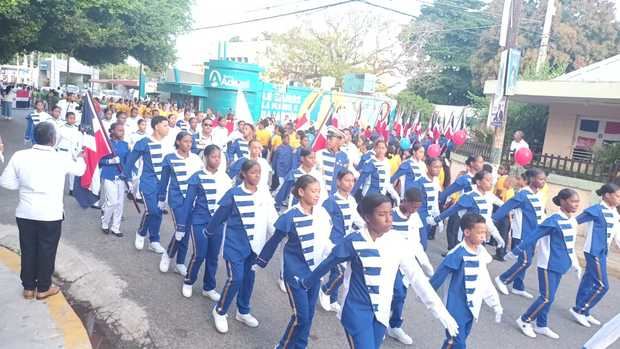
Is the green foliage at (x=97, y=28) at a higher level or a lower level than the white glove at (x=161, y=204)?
higher

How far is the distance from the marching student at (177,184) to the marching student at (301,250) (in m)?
1.96

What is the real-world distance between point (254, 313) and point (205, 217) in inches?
43.9

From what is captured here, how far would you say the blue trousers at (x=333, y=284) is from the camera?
5196 mm

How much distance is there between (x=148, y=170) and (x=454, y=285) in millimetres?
4206

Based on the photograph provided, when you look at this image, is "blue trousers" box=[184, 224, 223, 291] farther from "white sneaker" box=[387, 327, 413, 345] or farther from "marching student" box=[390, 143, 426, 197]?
"marching student" box=[390, 143, 426, 197]

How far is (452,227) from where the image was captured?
8188 millimetres

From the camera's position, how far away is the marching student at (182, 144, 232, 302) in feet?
17.0

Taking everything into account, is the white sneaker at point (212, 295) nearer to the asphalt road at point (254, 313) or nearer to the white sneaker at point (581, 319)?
the asphalt road at point (254, 313)

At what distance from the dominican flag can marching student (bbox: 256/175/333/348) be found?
3079 millimetres

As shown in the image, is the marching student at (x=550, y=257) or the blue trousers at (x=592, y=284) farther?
the blue trousers at (x=592, y=284)

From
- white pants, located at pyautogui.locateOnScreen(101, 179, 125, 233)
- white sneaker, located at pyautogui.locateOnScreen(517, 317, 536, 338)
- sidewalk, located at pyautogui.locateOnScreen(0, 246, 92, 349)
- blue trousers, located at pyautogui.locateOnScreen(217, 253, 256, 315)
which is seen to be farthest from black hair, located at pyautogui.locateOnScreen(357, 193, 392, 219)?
white pants, located at pyautogui.locateOnScreen(101, 179, 125, 233)

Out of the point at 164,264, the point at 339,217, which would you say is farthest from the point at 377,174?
the point at 164,264

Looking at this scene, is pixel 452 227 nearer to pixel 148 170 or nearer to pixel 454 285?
pixel 454 285

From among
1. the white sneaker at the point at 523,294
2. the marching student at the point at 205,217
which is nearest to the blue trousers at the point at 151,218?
the marching student at the point at 205,217
